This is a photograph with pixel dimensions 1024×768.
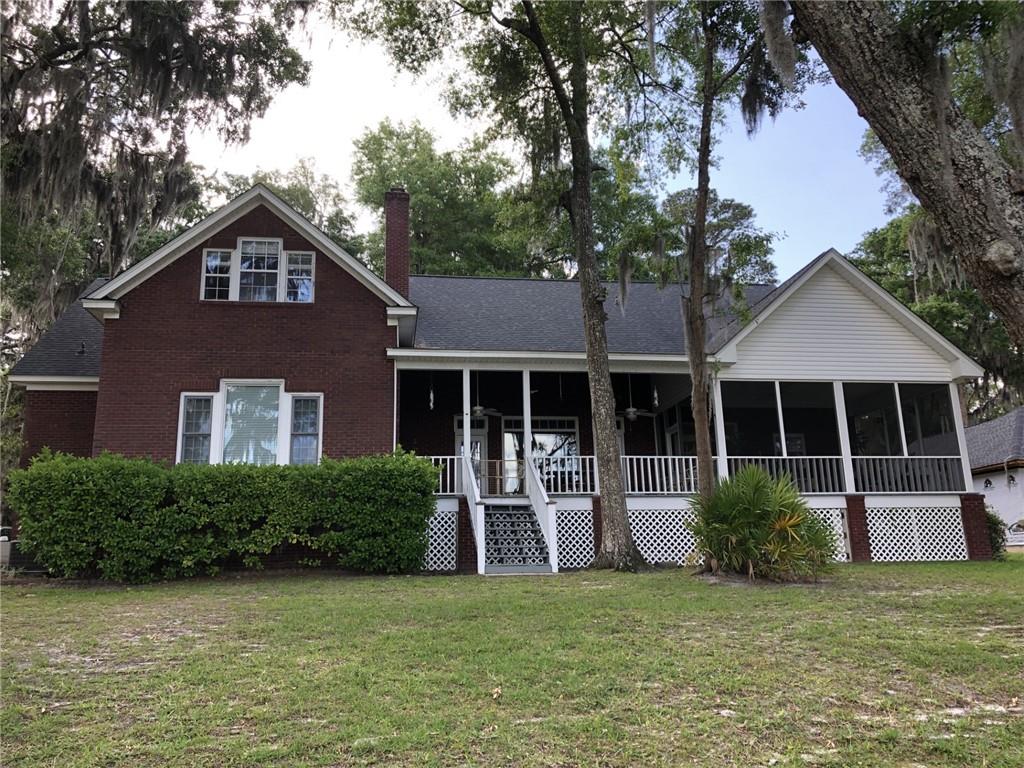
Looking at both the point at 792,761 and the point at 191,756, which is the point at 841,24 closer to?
the point at 792,761

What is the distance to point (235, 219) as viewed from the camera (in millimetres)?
13445

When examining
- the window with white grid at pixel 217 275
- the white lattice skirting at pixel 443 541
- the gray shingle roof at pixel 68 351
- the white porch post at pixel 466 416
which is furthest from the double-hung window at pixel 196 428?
the white porch post at pixel 466 416

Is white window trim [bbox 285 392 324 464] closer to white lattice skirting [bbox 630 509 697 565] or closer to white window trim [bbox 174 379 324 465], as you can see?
white window trim [bbox 174 379 324 465]

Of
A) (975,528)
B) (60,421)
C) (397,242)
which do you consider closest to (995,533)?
(975,528)

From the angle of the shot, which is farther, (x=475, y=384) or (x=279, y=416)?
(x=475, y=384)

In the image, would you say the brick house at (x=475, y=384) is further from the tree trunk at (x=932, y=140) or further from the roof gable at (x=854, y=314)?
the tree trunk at (x=932, y=140)

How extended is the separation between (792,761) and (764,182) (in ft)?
50.6

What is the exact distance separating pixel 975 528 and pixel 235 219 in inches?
616

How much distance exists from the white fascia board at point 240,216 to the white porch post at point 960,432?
11.5 metres

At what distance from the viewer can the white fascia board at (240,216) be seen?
12969mm

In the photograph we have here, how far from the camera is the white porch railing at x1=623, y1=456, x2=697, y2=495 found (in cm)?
1398

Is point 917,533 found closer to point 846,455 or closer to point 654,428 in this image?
point 846,455

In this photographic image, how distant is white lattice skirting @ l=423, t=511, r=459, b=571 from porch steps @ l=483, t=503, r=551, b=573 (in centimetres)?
60

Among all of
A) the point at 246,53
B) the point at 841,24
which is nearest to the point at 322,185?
the point at 246,53
